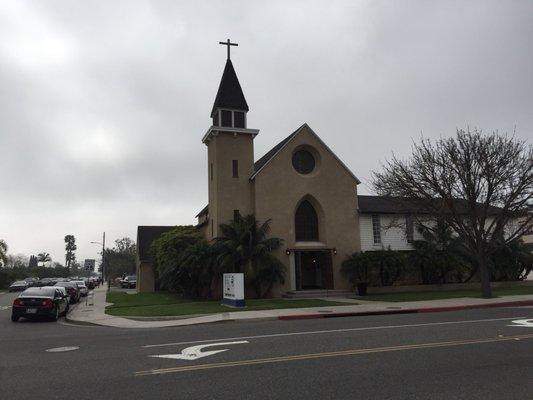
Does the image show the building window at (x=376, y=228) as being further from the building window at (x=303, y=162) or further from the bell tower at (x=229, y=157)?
the bell tower at (x=229, y=157)

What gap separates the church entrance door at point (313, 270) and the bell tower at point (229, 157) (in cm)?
505

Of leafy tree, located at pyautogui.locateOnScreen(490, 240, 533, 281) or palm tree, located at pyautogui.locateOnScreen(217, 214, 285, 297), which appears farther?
leafy tree, located at pyautogui.locateOnScreen(490, 240, 533, 281)

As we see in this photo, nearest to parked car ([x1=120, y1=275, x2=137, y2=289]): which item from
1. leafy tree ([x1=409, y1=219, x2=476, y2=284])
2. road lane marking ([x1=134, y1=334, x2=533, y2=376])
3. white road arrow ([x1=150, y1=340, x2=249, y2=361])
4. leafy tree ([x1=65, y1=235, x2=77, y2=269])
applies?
leafy tree ([x1=409, y1=219, x2=476, y2=284])

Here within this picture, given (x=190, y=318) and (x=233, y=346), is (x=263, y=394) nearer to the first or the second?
(x=233, y=346)

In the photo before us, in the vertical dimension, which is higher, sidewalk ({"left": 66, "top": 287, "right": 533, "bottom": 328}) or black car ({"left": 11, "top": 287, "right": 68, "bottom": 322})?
black car ({"left": 11, "top": 287, "right": 68, "bottom": 322})

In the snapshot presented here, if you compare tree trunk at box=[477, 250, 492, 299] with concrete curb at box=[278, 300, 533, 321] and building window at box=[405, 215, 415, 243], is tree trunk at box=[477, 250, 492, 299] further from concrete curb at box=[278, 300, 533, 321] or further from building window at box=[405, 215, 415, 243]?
building window at box=[405, 215, 415, 243]

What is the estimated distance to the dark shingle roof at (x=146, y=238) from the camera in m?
45.1

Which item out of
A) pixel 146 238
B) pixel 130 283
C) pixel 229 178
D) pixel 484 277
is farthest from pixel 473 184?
pixel 130 283

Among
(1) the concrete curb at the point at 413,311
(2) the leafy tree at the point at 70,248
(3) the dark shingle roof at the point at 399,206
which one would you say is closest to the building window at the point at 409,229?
(3) the dark shingle roof at the point at 399,206

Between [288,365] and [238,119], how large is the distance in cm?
2487

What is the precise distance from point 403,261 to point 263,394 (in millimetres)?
25777

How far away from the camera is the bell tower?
3003 centimetres

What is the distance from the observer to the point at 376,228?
33.2 meters

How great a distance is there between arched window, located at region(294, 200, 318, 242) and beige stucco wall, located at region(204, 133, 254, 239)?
11.0 ft
